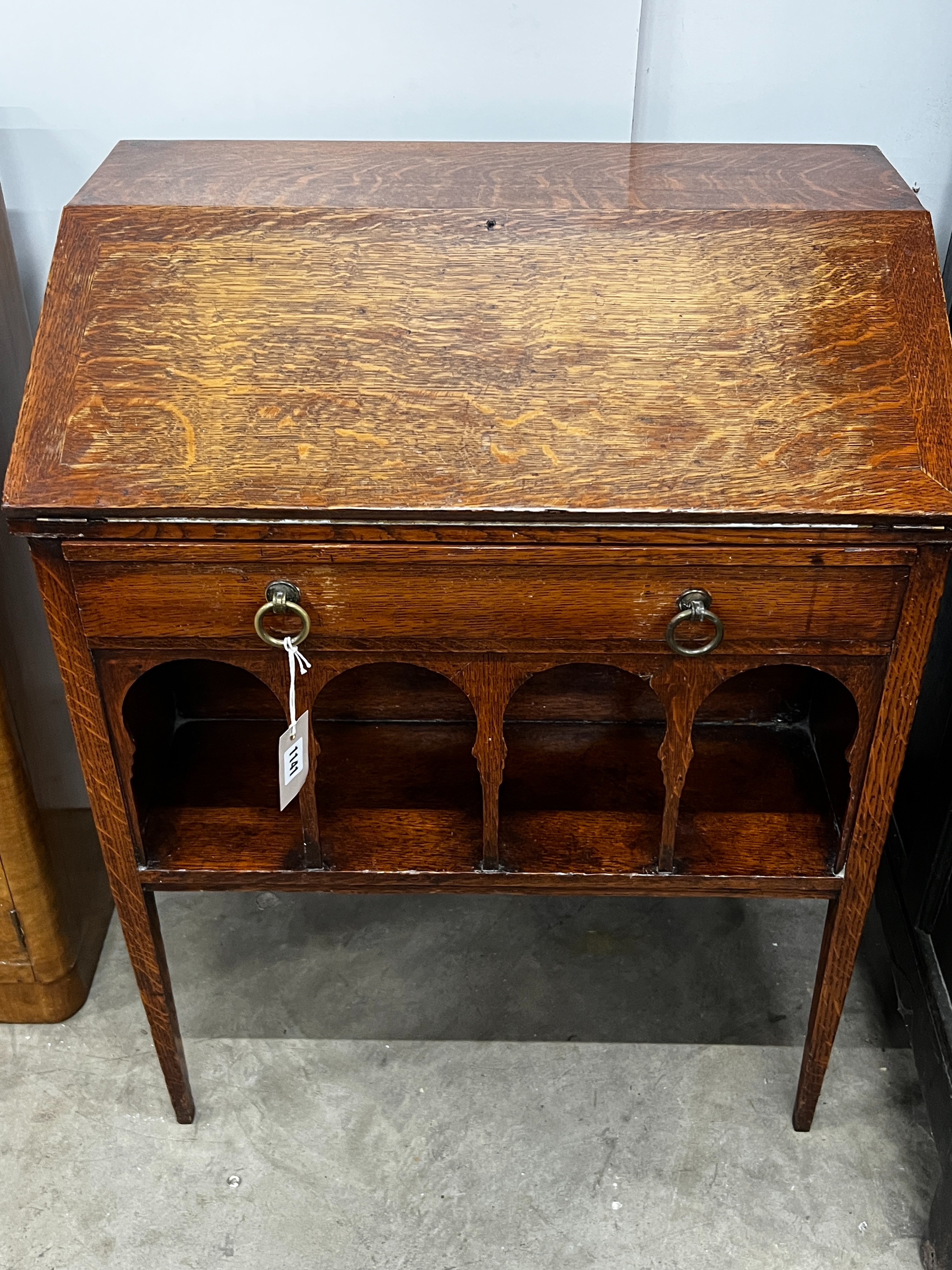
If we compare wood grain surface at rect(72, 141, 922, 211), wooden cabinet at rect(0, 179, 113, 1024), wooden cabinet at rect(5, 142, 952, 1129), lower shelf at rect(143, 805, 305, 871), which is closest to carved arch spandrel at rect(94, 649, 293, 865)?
wooden cabinet at rect(5, 142, 952, 1129)

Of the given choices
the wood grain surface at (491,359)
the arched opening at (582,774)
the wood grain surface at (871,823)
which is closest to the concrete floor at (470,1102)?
the wood grain surface at (871,823)

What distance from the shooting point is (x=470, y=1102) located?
1938 millimetres

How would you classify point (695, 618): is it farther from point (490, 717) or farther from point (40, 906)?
point (40, 906)

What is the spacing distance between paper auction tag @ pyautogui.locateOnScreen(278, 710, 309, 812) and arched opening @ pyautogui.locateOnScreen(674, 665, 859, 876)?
21.9 inches

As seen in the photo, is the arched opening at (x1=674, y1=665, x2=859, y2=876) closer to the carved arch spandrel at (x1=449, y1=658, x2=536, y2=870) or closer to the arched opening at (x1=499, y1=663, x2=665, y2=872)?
the arched opening at (x1=499, y1=663, x2=665, y2=872)

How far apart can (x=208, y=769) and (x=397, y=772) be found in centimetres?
31

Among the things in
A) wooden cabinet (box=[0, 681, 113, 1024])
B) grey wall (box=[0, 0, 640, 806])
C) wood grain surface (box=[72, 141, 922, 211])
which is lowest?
wooden cabinet (box=[0, 681, 113, 1024])

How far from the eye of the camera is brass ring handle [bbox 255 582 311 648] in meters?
1.33

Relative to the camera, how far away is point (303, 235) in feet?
4.77

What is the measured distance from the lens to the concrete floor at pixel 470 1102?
1749 mm

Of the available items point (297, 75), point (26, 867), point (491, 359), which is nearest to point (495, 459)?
point (491, 359)

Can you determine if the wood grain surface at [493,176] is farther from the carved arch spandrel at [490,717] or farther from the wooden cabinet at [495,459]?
the carved arch spandrel at [490,717]

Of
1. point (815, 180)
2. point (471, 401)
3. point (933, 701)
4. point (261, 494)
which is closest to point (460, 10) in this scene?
point (815, 180)

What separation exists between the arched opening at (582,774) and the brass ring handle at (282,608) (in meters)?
0.48
